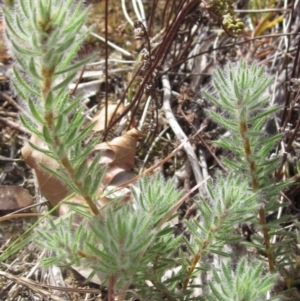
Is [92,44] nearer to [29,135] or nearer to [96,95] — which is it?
[96,95]

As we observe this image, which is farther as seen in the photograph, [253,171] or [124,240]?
[253,171]

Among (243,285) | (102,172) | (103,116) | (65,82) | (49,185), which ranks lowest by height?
(49,185)

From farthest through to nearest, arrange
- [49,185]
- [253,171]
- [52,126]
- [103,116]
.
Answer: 1. [103,116]
2. [49,185]
3. [253,171]
4. [52,126]

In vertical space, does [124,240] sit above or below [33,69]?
below

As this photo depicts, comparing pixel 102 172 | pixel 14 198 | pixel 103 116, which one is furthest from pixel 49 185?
pixel 102 172

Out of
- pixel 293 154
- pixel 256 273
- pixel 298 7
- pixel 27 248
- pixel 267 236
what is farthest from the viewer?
pixel 298 7

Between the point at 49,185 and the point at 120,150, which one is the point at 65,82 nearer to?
the point at 49,185

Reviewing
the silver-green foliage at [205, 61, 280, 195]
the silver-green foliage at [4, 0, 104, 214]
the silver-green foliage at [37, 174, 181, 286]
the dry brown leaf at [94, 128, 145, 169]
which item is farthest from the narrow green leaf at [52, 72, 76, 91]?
the dry brown leaf at [94, 128, 145, 169]

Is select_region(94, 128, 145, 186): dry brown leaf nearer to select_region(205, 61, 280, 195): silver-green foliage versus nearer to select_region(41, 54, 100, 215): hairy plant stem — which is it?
select_region(205, 61, 280, 195): silver-green foliage

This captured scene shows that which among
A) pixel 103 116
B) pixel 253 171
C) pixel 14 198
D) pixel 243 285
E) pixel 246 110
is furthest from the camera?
pixel 103 116

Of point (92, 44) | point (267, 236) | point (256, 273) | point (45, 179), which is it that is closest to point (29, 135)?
point (45, 179)
